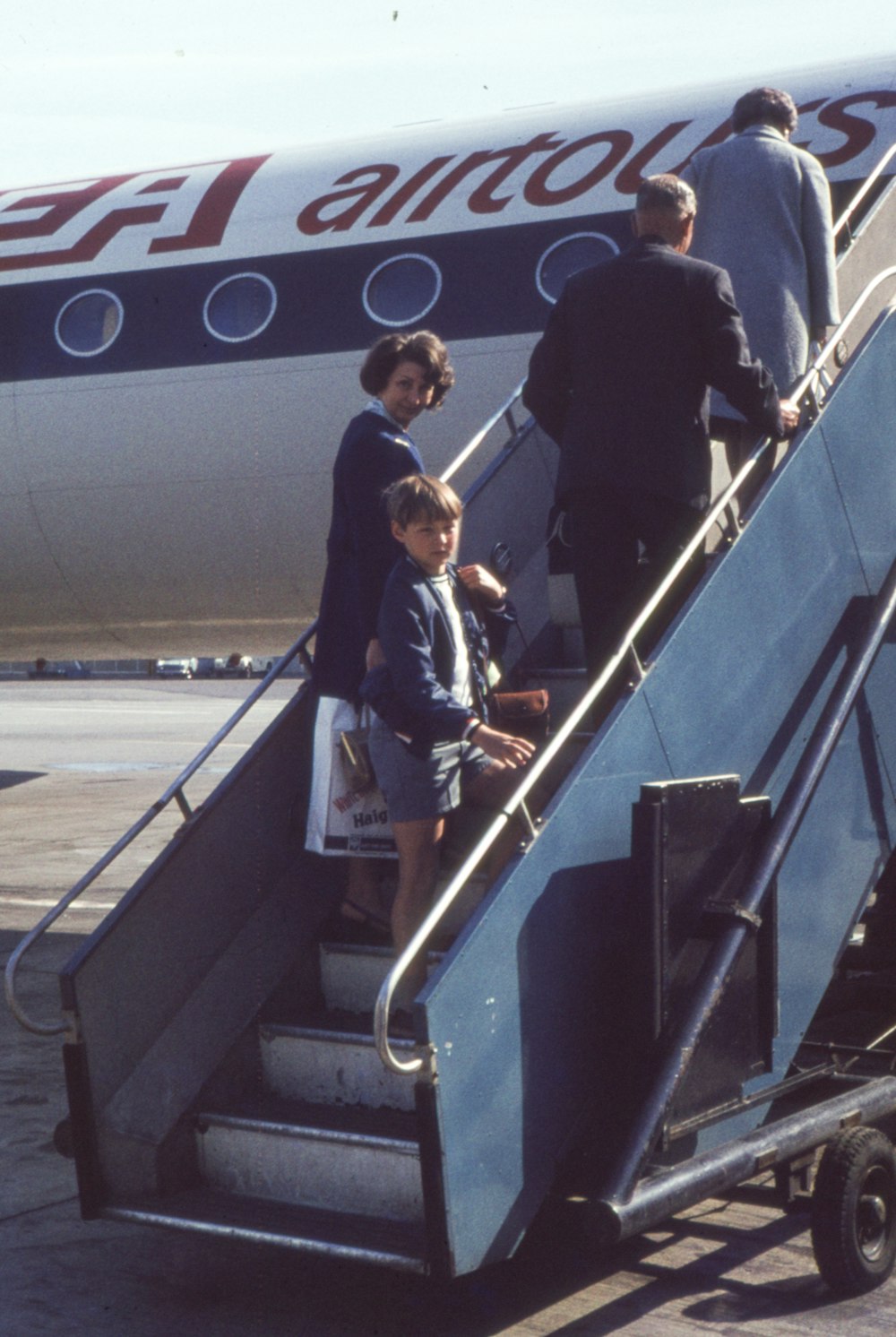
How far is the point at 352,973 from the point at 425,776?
0.78 meters

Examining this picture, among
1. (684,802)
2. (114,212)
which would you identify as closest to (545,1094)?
(684,802)

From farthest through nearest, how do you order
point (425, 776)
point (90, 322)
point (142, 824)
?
point (90, 322), point (142, 824), point (425, 776)

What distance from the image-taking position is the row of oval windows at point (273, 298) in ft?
26.7

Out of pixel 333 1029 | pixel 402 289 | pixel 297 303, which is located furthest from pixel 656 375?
pixel 297 303

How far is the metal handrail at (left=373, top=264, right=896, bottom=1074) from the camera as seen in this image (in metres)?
3.47

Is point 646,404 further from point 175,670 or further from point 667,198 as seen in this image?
point 175,670

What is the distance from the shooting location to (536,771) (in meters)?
3.87

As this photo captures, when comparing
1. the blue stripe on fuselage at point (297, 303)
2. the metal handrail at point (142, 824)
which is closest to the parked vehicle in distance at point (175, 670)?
the blue stripe on fuselage at point (297, 303)

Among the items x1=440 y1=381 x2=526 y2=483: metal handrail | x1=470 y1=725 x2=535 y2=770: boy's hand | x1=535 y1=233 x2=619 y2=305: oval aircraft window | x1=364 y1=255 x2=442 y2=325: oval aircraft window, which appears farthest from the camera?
x1=364 y1=255 x2=442 y2=325: oval aircraft window

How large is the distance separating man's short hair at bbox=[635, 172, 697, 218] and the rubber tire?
8.08ft

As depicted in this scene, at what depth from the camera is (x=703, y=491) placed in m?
4.57

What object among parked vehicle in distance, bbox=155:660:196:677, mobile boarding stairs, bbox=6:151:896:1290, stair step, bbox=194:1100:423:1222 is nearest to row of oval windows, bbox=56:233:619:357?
mobile boarding stairs, bbox=6:151:896:1290

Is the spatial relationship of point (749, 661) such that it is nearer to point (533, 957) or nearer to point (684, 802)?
point (684, 802)

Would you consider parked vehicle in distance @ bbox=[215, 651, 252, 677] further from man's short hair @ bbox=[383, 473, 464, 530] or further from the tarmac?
man's short hair @ bbox=[383, 473, 464, 530]
